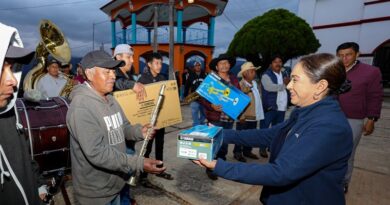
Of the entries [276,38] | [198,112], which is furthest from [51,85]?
[276,38]

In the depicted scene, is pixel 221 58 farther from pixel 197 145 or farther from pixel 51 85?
pixel 51 85

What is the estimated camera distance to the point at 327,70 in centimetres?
138

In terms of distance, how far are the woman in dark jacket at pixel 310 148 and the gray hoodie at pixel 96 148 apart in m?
0.69

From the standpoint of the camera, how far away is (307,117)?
1.40 meters

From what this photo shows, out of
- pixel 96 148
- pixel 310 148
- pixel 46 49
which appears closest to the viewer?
pixel 310 148

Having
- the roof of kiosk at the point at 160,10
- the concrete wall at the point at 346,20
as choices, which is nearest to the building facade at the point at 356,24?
the concrete wall at the point at 346,20

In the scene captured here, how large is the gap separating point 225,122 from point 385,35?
18.7 m

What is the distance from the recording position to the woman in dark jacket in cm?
126

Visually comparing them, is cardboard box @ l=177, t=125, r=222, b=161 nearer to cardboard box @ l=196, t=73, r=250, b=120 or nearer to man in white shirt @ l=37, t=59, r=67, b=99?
cardboard box @ l=196, t=73, r=250, b=120

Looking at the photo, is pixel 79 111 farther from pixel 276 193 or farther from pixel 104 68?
pixel 276 193

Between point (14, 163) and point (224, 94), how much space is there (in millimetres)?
2681

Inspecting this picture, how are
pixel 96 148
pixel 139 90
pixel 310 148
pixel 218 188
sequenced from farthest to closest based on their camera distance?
1. pixel 218 188
2. pixel 139 90
3. pixel 96 148
4. pixel 310 148

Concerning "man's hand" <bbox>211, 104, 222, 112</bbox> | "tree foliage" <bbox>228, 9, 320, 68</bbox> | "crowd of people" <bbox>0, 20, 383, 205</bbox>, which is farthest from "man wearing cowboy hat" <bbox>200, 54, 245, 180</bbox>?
"tree foliage" <bbox>228, 9, 320, 68</bbox>

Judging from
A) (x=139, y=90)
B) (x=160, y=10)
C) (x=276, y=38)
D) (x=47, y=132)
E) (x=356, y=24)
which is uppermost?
(x=160, y=10)
